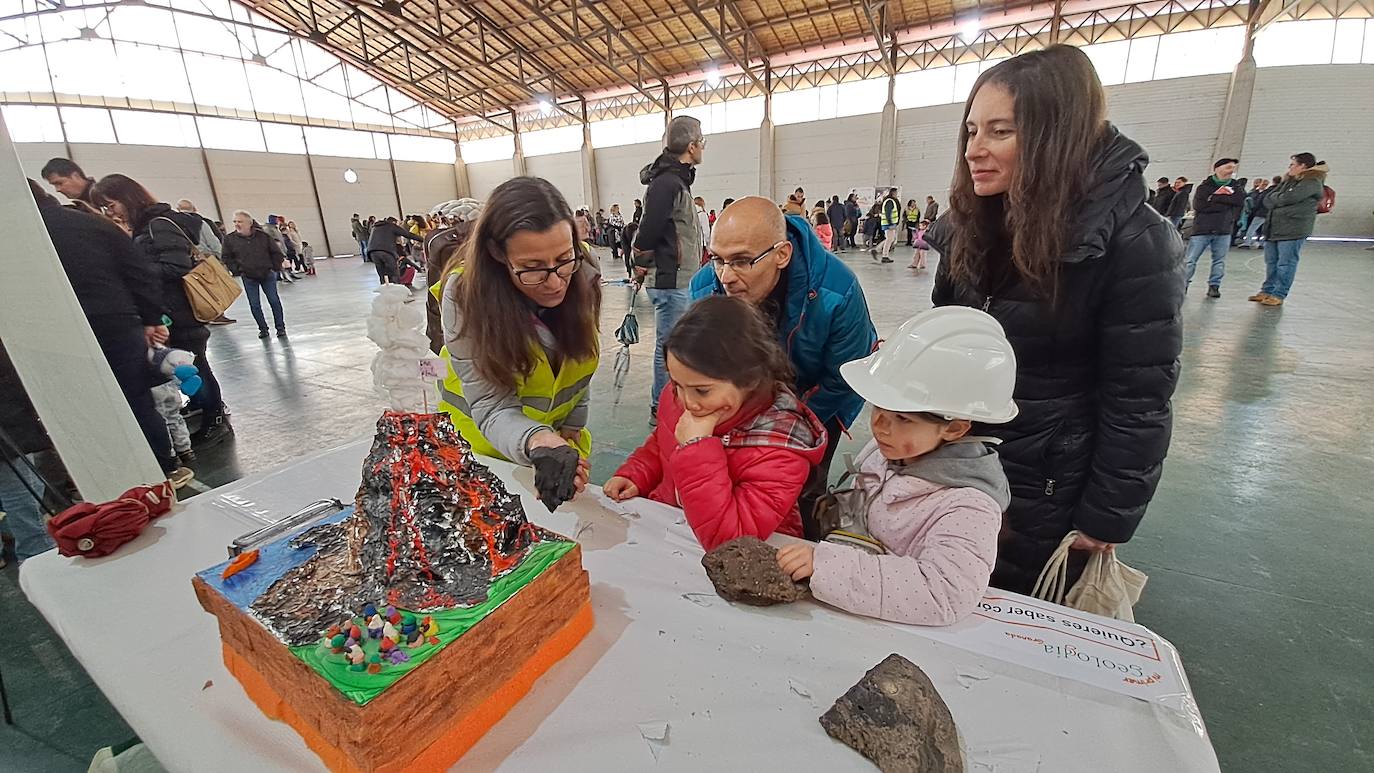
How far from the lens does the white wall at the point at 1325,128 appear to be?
10.6 metres

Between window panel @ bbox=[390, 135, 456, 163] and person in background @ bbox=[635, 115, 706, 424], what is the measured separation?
20.8 meters

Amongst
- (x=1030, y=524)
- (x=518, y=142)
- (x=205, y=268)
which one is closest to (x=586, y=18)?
(x=518, y=142)

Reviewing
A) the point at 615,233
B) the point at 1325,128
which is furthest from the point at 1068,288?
the point at 1325,128

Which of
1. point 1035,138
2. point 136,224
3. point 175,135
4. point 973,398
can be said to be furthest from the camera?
point 175,135

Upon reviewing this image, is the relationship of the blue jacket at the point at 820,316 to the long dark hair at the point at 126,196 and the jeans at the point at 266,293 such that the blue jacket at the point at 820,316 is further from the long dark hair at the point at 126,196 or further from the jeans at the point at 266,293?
the jeans at the point at 266,293

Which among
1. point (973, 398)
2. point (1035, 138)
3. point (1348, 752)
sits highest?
point (1035, 138)

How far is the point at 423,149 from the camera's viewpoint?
20938mm

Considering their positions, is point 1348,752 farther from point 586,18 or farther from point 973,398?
point 586,18

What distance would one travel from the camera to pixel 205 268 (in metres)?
3.33

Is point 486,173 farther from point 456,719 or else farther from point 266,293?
point 456,719

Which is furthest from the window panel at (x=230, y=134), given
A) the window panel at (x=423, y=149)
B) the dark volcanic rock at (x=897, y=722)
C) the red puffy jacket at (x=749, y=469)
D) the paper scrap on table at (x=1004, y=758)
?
the paper scrap on table at (x=1004, y=758)

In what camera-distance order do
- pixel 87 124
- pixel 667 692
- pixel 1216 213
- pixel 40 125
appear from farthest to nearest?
pixel 87 124 < pixel 40 125 < pixel 1216 213 < pixel 667 692

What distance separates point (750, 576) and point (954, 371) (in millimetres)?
463

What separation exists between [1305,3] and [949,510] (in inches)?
627
